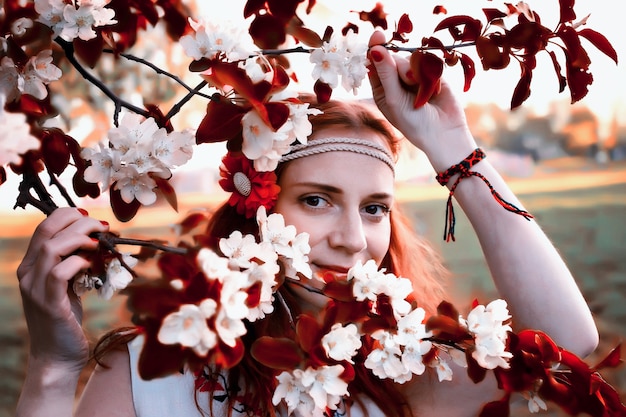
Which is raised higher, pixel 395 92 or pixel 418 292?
pixel 395 92

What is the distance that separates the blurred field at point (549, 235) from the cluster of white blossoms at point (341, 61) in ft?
5.25

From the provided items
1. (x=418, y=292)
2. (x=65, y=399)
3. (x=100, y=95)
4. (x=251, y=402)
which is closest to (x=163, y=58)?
(x=100, y=95)

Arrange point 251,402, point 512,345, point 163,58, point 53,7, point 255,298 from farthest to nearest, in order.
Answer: point 163,58
point 251,402
point 512,345
point 53,7
point 255,298

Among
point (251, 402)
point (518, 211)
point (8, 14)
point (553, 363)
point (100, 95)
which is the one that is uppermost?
point (100, 95)

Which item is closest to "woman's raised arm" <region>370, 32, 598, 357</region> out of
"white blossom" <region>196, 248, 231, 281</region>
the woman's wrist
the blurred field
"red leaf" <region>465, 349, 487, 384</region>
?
the woman's wrist

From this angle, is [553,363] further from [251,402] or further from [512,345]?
[251,402]

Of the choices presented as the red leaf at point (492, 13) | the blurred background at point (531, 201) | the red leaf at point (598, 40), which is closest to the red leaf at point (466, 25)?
the red leaf at point (492, 13)

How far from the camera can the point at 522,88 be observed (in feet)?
2.73

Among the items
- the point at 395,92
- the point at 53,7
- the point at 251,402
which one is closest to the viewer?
the point at 53,7

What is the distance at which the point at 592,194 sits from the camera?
Answer: 8.34ft

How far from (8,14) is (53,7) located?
5cm

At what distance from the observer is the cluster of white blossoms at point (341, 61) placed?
78cm

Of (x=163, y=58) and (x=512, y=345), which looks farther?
(x=163, y=58)

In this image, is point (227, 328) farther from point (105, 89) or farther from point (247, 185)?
point (247, 185)
